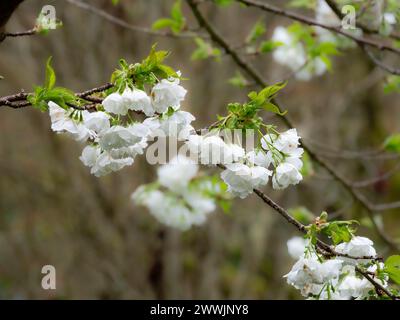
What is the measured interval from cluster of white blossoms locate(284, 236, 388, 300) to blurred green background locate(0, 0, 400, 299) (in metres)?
2.08

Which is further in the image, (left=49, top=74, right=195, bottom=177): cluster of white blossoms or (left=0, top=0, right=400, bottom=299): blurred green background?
(left=0, top=0, right=400, bottom=299): blurred green background

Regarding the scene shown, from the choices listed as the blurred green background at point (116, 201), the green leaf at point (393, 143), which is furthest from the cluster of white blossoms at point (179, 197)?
the blurred green background at point (116, 201)

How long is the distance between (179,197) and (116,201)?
56.3 inches

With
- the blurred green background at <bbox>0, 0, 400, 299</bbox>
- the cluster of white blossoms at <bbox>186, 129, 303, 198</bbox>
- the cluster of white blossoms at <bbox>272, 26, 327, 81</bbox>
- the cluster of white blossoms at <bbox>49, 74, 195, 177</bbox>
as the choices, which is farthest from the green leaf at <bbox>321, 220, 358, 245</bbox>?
the blurred green background at <bbox>0, 0, 400, 299</bbox>

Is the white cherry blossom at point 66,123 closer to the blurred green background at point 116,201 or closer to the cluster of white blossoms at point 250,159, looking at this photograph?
the cluster of white blossoms at point 250,159

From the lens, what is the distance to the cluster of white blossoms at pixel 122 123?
1.08 metres

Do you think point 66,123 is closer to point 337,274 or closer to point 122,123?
point 122,123

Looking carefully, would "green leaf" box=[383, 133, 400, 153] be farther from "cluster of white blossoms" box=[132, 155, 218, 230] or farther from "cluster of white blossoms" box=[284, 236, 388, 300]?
"cluster of white blossoms" box=[284, 236, 388, 300]

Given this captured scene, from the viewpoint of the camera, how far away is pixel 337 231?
1.26m

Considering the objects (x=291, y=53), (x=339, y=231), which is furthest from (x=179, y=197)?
(x=339, y=231)

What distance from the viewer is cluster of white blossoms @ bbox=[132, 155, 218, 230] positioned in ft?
8.36

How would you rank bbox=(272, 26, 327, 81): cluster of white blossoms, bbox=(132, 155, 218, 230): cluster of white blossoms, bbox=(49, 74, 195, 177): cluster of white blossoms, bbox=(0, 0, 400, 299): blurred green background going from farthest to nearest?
bbox=(0, 0, 400, 299): blurred green background, bbox=(272, 26, 327, 81): cluster of white blossoms, bbox=(132, 155, 218, 230): cluster of white blossoms, bbox=(49, 74, 195, 177): cluster of white blossoms

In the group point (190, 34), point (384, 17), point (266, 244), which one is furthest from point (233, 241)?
point (384, 17)

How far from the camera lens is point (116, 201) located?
3.99 meters
